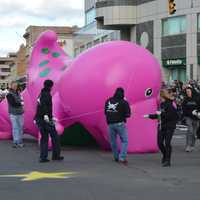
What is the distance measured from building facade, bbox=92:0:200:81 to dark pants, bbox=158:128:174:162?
1322 inches

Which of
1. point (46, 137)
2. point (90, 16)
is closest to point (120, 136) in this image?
point (46, 137)

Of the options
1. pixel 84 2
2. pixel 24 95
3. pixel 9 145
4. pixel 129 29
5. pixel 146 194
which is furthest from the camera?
pixel 84 2

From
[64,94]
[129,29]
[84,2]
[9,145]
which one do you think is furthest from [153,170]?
[84,2]

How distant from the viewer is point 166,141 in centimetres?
1266

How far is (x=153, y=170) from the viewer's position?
39.5 feet

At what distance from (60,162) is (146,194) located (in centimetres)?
442

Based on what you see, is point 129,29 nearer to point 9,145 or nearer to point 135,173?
point 9,145

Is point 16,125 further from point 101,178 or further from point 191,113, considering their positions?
point 101,178

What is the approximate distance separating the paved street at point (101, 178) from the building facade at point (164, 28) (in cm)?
3271

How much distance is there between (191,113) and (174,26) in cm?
3742

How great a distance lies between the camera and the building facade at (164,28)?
49469mm

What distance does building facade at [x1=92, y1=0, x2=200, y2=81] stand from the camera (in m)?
49.5

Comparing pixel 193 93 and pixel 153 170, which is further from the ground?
pixel 193 93

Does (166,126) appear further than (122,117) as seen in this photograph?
No
